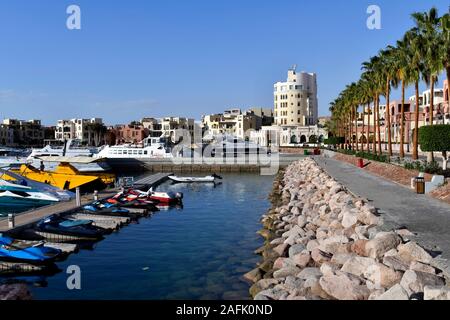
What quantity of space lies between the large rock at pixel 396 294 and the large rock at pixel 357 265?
217 centimetres

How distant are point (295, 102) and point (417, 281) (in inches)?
5683

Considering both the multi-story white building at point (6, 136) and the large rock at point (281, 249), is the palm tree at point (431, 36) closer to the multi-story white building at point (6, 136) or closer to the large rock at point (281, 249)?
the large rock at point (281, 249)

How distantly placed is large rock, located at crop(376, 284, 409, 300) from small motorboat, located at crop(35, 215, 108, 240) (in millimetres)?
17654

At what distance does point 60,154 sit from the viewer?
7806cm

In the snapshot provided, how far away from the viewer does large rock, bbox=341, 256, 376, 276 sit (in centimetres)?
1314

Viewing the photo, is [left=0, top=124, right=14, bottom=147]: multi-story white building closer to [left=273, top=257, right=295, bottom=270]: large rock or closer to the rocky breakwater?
the rocky breakwater

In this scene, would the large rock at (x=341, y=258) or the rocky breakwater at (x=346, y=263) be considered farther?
the large rock at (x=341, y=258)

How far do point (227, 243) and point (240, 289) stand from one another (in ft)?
25.5

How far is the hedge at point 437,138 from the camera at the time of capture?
33.1m

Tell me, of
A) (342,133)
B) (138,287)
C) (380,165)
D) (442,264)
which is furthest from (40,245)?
(342,133)

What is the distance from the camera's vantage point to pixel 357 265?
13406 mm

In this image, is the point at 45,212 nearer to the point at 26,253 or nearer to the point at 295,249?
the point at 26,253

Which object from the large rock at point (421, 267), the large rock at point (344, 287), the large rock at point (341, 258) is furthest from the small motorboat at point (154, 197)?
the large rock at point (421, 267)

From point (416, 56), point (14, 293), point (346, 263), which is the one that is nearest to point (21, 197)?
point (14, 293)
